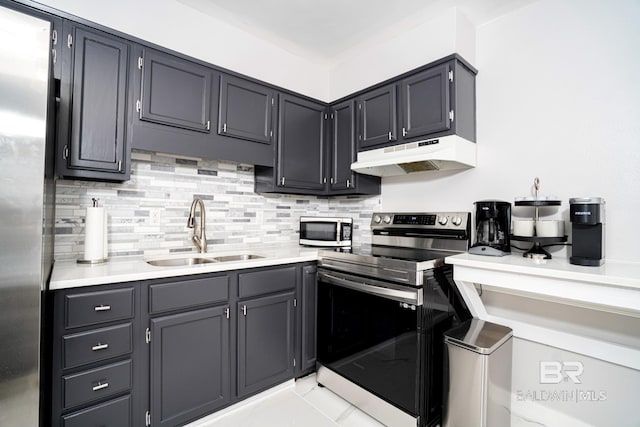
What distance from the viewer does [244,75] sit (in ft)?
7.24

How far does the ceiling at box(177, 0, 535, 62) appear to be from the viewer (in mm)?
2023

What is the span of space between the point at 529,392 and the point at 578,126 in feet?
5.48

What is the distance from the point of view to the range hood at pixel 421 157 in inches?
76.9

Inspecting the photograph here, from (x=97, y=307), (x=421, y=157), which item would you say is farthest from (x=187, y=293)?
(x=421, y=157)

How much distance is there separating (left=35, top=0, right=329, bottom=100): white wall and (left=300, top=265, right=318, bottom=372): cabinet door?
1690 mm

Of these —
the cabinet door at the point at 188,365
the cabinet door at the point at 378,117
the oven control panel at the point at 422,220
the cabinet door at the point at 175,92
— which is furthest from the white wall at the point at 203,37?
the cabinet door at the point at 188,365

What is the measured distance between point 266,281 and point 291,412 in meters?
0.84

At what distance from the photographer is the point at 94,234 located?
67.2 inches

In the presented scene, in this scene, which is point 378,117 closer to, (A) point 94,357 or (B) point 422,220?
(B) point 422,220

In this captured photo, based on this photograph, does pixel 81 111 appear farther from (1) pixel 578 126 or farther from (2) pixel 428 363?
(1) pixel 578 126

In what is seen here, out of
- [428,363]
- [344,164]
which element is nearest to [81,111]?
[344,164]

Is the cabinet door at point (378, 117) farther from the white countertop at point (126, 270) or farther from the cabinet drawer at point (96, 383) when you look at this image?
the cabinet drawer at point (96, 383)

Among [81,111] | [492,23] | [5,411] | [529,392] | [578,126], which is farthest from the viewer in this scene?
[492,23]

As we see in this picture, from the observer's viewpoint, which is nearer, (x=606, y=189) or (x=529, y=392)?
(x=606, y=189)
